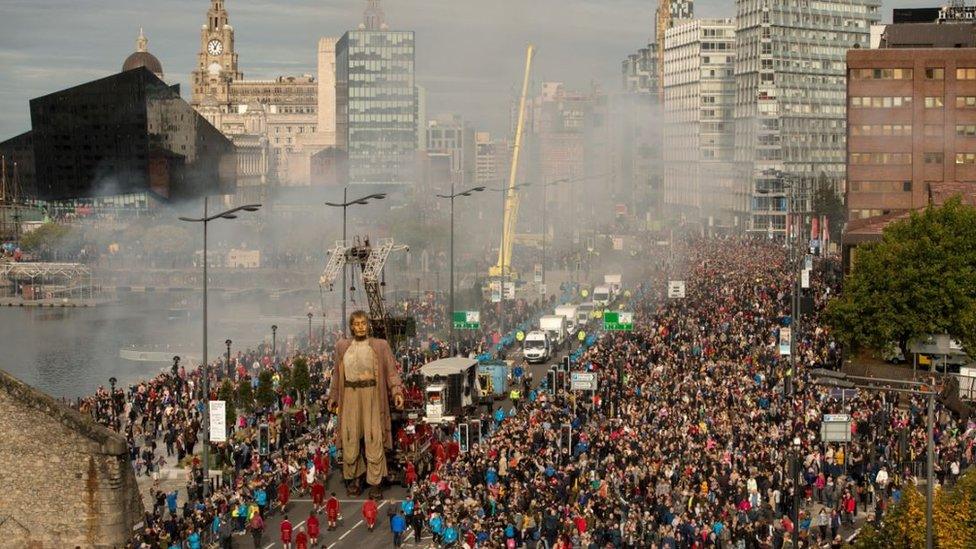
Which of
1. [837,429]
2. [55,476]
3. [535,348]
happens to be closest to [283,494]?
[55,476]

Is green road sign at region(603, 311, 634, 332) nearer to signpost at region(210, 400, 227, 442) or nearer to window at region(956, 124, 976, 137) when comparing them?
signpost at region(210, 400, 227, 442)

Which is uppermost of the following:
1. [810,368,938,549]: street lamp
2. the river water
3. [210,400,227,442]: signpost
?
[810,368,938,549]: street lamp

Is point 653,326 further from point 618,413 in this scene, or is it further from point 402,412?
point 402,412

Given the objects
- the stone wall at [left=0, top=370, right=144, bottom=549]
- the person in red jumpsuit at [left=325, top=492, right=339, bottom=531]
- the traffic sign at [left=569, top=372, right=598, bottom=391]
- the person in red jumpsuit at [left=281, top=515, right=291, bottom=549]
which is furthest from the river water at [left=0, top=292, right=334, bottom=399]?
the person in red jumpsuit at [left=325, top=492, right=339, bottom=531]

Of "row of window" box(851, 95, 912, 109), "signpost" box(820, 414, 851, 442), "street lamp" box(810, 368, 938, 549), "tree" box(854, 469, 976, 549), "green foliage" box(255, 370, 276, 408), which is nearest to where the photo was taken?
"street lamp" box(810, 368, 938, 549)

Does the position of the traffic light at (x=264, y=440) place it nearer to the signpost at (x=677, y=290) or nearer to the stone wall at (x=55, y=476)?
the stone wall at (x=55, y=476)

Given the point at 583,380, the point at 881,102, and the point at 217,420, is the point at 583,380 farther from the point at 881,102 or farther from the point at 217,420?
the point at 881,102

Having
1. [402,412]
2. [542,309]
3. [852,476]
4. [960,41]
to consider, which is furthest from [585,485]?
[960,41]
